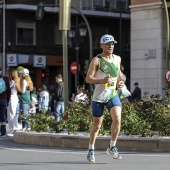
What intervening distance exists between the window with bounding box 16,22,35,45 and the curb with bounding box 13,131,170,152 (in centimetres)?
3395

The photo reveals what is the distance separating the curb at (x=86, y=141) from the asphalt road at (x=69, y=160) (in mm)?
301

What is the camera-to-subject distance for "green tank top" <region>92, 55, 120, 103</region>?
422 inches

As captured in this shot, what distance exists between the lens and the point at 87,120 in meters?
14.7

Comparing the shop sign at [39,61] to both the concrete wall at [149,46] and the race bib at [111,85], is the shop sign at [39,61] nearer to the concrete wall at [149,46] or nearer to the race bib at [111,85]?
the concrete wall at [149,46]

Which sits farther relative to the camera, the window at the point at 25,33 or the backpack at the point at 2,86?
the window at the point at 25,33

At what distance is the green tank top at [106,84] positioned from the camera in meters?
10.7

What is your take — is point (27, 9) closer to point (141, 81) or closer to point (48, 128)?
point (141, 81)

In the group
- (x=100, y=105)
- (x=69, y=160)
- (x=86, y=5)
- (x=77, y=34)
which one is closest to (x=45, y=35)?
(x=86, y=5)

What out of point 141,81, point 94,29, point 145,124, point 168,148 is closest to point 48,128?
point 145,124

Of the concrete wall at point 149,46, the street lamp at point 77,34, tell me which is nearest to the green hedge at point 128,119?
the concrete wall at point 149,46

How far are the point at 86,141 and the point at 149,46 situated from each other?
19.5 meters

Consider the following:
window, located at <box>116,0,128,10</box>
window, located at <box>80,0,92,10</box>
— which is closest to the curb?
window, located at <box>80,0,92,10</box>

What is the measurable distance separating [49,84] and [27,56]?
2954 mm

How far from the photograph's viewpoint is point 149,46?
107 ft
